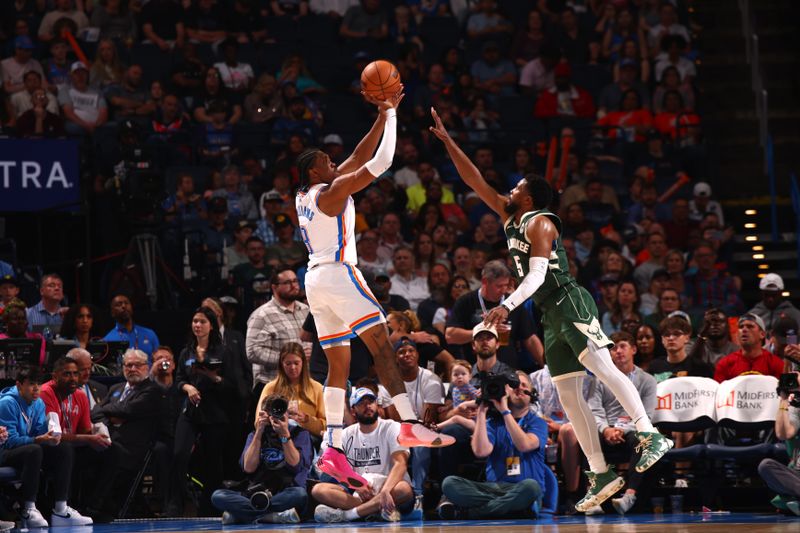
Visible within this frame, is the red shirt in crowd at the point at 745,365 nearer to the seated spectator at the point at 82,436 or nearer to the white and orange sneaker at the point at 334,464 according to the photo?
the white and orange sneaker at the point at 334,464

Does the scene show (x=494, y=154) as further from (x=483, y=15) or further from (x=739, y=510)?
(x=739, y=510)

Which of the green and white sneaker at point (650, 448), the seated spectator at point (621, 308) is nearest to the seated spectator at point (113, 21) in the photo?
the seated spectator at point (621, 308)

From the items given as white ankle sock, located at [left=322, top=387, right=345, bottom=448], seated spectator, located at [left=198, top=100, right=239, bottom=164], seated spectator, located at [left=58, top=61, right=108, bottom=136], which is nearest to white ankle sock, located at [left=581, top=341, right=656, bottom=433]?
white ankle sock, located at [left=322, top=387, right=345, bottom=448]

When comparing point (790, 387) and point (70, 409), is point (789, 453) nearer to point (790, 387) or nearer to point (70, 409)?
point (790, 387)

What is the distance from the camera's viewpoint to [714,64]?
21250 mm

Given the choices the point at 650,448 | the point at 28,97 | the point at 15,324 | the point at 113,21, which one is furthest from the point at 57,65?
the point at 650,448

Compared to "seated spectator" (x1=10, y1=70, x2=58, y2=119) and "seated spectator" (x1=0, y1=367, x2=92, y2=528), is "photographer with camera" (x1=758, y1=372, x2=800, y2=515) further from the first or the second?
"seated spectator" (x1=10, y1=70, x2=58, y2=119)

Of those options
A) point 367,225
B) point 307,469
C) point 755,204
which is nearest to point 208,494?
point 307,469

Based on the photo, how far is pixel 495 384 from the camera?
11539mm

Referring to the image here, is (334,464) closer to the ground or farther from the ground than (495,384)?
closer to the ground

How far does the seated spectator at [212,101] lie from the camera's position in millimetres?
17828

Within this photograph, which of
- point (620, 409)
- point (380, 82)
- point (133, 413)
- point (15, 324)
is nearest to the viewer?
point (380, 82)

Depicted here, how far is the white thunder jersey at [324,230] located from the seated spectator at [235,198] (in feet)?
22.5

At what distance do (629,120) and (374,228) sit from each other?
192 inches
